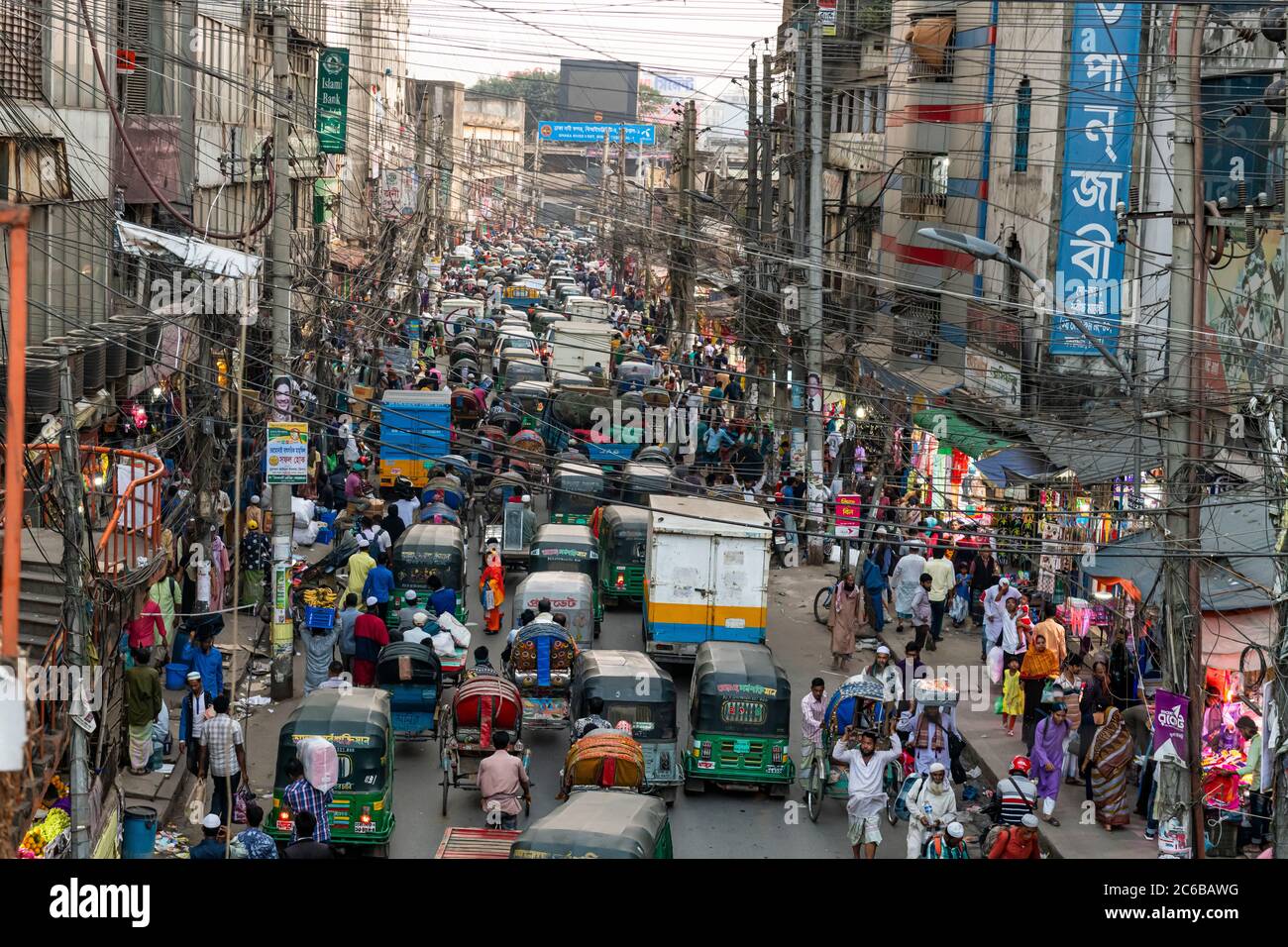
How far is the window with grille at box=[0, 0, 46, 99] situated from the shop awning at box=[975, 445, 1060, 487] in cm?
1532

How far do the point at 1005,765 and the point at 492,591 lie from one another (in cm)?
888

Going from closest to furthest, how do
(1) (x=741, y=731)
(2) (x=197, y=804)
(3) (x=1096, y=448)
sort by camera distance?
(2) (x=197, y=804)
(1) (x=741, y=731)
(3) (x=1096, y=448)

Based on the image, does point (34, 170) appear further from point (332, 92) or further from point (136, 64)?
point (332, 92)

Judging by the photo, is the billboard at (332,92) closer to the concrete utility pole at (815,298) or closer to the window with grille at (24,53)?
the concrete utility pole at (815,298)

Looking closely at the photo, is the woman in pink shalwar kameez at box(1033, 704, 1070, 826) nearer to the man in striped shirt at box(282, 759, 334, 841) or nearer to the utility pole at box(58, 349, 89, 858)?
the man in striped shirt at box(282, 759, 334, 841)

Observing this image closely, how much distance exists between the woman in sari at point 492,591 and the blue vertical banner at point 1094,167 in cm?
1007

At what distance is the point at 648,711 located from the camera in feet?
56.4

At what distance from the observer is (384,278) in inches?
2067

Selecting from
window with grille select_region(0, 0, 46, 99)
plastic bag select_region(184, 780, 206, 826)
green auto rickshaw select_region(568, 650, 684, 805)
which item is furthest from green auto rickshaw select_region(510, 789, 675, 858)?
window with grille select_region(0, 0, 46, 99)

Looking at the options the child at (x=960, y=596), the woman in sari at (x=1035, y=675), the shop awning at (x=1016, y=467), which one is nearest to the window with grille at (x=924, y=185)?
the shop awning at (x=1016, y=467)

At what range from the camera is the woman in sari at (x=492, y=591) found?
962 inches

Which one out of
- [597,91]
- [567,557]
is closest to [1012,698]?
[567,557]

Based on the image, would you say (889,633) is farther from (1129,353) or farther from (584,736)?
(584,736)
